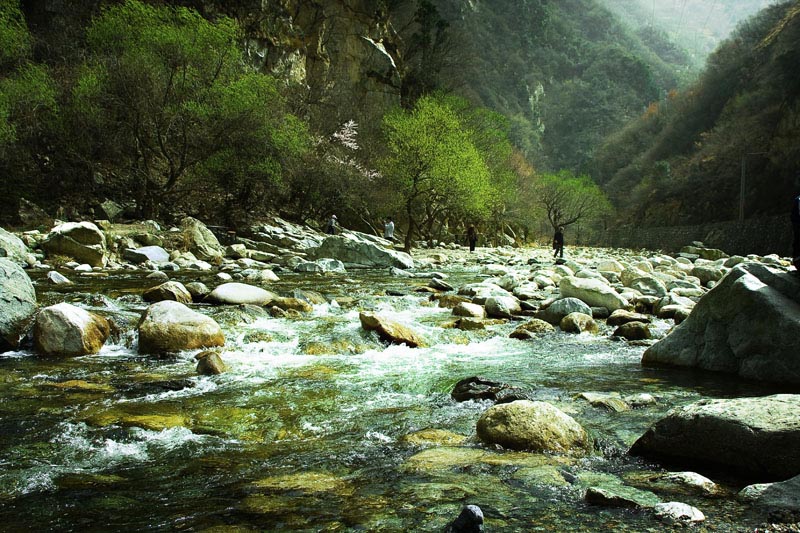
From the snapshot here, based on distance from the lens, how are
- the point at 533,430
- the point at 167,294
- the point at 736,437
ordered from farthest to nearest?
the point at 167,294 < the point at 533,430 < the point at 736,437

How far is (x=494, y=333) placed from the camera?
813cm

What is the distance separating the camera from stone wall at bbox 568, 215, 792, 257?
2753cm

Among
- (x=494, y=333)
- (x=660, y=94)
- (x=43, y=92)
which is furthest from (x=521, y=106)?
(x=494, y=333)

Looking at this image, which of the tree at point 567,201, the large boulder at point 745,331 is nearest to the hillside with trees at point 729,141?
the tree at point 567,201

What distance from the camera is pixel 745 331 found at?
5.60m

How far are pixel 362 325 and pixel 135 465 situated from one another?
15.0 feet

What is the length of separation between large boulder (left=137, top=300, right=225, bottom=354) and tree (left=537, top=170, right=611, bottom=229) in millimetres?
47315

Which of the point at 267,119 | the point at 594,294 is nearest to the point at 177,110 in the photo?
the point at 267,119

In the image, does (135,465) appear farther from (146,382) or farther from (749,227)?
(749,227)

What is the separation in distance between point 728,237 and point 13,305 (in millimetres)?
36134

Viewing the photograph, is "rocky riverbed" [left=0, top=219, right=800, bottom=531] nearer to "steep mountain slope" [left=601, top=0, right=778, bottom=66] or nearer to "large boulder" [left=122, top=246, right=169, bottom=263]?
"large boulder" [left=122, top=246, right=169, bottom=263]

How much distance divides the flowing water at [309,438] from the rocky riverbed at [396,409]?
2 centimetres

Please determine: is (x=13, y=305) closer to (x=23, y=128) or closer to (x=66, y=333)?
Result: (x=66, y=333)

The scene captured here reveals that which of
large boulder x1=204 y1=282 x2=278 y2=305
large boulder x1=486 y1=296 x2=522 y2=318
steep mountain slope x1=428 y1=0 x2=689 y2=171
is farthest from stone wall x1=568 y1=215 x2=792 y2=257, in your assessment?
steep mountain slope x1=428 y1=0 x2=689 y2=171
